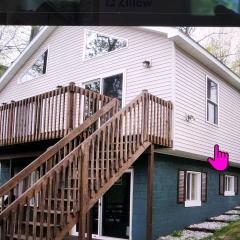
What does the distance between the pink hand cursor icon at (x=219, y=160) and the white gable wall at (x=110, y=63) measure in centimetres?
401

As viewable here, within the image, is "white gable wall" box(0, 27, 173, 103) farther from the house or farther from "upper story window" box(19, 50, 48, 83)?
"upper story window" box(19, 50, 48, 83)

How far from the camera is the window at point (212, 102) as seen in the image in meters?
14.0

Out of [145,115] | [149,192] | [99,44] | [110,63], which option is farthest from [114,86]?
[149,192]

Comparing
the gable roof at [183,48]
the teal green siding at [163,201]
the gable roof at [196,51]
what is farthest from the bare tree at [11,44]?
the teal green siding at [163,201]

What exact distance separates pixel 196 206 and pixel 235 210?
368cm

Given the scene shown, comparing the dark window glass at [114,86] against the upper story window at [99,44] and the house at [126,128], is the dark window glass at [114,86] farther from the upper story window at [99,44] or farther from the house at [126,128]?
the upper story window at [99,44]

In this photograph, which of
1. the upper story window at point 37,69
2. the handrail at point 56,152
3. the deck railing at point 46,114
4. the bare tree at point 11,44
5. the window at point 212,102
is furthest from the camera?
the bare tree at point 11,44

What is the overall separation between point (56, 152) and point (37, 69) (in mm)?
8769

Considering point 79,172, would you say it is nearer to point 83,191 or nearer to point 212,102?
point 83,191

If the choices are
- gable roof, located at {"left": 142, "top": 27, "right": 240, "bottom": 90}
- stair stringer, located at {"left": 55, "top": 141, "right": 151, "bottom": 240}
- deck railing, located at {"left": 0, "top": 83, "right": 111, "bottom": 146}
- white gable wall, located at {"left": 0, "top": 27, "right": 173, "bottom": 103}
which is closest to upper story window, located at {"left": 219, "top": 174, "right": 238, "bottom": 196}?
gable roof, located at {"left": 142, "top": 27, "right": 240, "bottom": 90}

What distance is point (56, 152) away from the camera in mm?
8289

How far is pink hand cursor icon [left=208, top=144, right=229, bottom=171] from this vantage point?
14.4m

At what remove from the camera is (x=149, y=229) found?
9961 mm

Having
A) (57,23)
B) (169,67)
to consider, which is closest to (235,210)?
(169,67)
